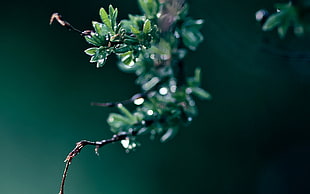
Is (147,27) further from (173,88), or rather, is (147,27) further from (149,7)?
(173,88)

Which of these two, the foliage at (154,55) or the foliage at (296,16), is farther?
the foliage at (154,55)

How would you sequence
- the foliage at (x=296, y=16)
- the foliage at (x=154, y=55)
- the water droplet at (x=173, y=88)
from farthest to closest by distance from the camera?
the water droplet at (x=173, y=88) < the foliage at (x=154, y=55) < the foliage at (x=296, y=16)

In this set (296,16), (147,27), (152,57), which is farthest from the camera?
(152,57)

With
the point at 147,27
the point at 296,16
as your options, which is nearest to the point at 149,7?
the point at 147,27

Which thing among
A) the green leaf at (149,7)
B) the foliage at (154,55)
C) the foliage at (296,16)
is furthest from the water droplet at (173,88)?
the foliage at (296,16)

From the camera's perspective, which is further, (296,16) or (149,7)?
(149,7)

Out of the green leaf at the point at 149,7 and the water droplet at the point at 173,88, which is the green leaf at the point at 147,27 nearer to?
the green leaf at the point at 149,7

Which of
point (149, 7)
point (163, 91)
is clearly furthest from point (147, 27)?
point (163, 91)

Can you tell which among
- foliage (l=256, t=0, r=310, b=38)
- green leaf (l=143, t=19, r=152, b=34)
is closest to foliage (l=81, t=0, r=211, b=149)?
green leaf (l=143, t=19, r=152, b=34)

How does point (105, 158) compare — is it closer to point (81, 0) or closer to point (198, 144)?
point (198, 144)

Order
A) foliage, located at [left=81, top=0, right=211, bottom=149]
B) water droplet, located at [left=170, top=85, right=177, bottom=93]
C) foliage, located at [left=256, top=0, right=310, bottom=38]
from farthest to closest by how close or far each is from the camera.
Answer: water droplet, located at [left=170, top=85, right=177, bottom=93]
foliage, located at [left=81, top=0, right=211, bottom=149]
foliage, located at [left=256, top=0, right=310, bottom=38]

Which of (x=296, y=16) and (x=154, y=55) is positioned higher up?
(x=154, y=55)

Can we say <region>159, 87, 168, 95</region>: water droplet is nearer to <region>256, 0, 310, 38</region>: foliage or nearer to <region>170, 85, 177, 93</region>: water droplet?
<region>170, 85, 177, 93</region>: water droplet

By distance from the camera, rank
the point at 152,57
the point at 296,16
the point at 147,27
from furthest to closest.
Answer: the point at 152,57
the point at 147,27
the point at 296,16
